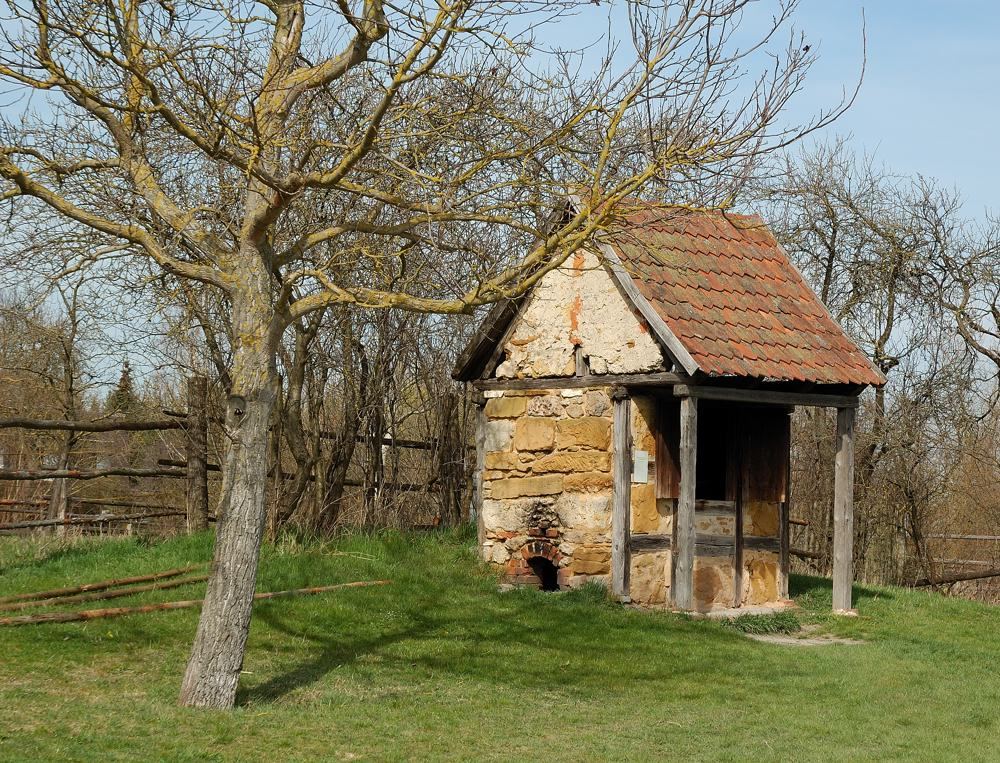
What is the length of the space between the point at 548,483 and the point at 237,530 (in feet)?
19.9

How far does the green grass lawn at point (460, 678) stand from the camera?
7211 mm

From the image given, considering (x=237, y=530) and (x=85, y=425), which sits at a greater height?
(x=85, y=425)

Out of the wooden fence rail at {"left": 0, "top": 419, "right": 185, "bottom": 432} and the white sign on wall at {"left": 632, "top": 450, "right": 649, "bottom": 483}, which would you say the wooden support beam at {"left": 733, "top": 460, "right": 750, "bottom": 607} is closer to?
the white sign on wall at {"left": 632, "top": 450, "right": 649, "bottom": 483}

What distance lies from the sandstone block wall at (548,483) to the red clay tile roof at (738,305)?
1.36m

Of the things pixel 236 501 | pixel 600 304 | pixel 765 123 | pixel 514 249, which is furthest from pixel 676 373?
pixel 236 501

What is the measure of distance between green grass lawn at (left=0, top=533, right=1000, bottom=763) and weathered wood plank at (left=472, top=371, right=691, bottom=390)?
2265 millimetres

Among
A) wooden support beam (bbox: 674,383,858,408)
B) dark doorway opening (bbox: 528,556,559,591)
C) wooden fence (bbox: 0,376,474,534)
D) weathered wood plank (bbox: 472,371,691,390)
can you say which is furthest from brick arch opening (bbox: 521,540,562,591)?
wooden fence (bbox: 0,376,474,534)

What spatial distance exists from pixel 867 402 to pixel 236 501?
17.3m

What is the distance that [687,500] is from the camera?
12094 millimetres

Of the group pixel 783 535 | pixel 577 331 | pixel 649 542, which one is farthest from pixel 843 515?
pixel 577 331

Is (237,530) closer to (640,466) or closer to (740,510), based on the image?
(640,466)

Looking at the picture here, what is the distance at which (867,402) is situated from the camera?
889 inches

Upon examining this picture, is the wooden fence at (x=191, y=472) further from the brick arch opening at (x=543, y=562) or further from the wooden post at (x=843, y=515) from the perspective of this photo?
the wooden post at (x=843, y=515)

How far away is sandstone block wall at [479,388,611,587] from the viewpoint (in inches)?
510
